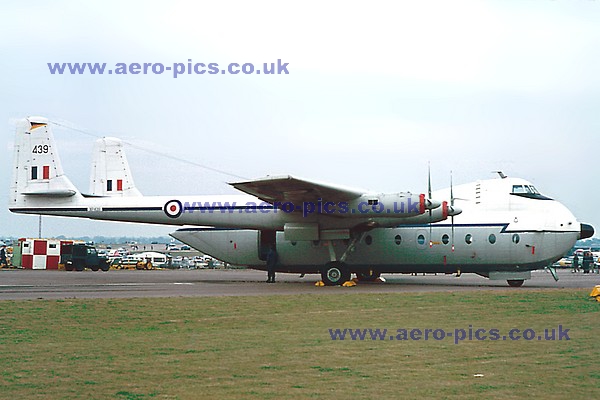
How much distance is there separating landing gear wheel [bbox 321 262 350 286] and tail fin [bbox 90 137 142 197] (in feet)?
35.4

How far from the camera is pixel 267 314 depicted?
633 inches

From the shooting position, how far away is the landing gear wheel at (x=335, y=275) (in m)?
27.8

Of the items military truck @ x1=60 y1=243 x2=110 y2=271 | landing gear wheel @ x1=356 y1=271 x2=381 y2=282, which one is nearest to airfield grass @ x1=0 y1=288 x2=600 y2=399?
landing gear wheel @ x1=356 y1=271 x2=381 y2=282

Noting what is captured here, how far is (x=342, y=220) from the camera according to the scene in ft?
91.4

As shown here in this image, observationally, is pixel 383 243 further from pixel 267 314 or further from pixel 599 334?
pixel 599 334

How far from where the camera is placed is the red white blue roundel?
29.4 meters

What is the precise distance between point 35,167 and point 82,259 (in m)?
17.4

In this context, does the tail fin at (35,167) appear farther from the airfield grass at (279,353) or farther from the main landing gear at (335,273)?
the airfield grass at (279,353)

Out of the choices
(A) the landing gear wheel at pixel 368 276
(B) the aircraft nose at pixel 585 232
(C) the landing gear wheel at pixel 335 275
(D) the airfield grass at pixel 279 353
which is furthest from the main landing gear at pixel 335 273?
(D) the airfield grass at pixel 279 353

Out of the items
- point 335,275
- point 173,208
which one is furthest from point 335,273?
point 173,208

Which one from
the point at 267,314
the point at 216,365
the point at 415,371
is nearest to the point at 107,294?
the point at 267,314

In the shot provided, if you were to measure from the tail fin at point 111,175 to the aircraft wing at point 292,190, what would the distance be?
9.40 metres

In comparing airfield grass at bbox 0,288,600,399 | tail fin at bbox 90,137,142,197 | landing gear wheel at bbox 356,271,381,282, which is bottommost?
airfield grass at bbox 0,288,600,399

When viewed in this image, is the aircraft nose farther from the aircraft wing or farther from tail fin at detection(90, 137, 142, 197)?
tail fin at detection(90, 137, 142, 197)
